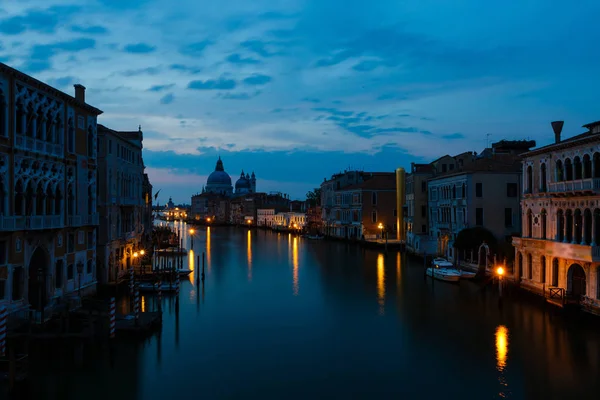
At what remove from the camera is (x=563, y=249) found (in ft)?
68.3

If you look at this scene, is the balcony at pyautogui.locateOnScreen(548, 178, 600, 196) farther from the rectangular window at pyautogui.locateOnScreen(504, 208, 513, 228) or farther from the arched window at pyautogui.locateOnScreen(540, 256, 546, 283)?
the rectangular window at pyautogui.locateOnScreen(504, 208, 513, 228)

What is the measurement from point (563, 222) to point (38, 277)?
19.4 meters

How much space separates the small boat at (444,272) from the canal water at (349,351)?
1.51 metres

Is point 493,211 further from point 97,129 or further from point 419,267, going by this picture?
point 97,129

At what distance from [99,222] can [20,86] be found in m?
8.91

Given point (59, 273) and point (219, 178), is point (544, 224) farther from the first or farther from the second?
point (219, 178)

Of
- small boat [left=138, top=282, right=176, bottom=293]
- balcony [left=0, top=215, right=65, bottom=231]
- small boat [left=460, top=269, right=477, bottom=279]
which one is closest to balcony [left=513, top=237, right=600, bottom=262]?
small boat [left=460, top=269, right=477, bottom=279]

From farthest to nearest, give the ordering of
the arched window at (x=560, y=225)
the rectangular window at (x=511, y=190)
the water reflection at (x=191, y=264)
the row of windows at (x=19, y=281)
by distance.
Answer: the water reflection at (x=191, y=264)
the rectangular window at (x=511, y=190)
the arched window at (x=560, y=225)
the row of windows at (x=19, y=281)

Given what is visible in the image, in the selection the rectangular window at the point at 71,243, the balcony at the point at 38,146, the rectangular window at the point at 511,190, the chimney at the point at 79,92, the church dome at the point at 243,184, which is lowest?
the rectangular window at the point at 71,243

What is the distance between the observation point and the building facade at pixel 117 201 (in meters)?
24.9

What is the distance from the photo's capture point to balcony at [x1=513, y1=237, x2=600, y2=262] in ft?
61.6

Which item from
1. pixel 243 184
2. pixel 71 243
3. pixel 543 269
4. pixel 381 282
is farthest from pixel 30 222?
pixel 243 184

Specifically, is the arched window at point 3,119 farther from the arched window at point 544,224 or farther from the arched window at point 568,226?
the arched window at point 544,224

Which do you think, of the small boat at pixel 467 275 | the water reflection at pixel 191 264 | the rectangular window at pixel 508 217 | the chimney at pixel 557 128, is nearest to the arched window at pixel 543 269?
the chimney at pixel 557 128
